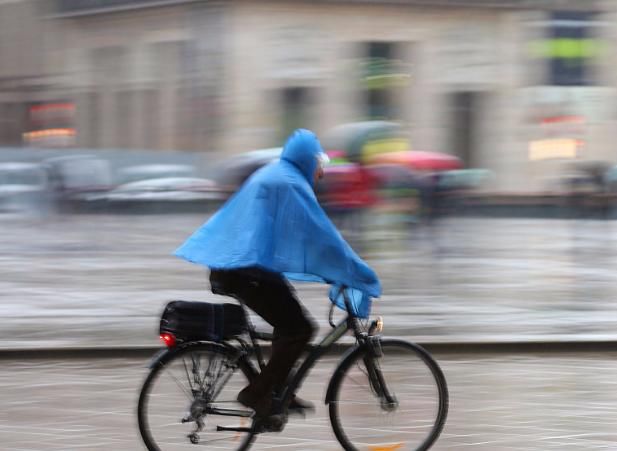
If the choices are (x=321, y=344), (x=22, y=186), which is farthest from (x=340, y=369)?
(x=22, y=186)

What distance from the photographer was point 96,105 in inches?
1677

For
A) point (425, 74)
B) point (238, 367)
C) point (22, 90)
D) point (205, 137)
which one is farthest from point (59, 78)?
point (238, 367)

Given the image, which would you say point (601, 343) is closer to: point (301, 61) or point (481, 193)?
point (481, 193)

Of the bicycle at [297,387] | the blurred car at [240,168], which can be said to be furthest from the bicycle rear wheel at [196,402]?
the blurred car at [240,168]

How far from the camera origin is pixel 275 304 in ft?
18.3

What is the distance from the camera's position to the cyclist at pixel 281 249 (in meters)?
5.46

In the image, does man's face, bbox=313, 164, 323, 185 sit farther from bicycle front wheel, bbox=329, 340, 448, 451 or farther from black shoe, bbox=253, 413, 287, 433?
black shoe, bbox=253, 413, 287, 433

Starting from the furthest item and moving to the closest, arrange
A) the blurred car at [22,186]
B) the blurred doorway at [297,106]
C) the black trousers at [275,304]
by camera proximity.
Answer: the blurred doorway at [297,106] < the blurred car at [22,186] < the black trousers at [275,304]

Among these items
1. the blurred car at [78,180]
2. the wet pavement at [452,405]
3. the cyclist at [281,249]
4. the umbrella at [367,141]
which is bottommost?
the blurred car at [78,180]

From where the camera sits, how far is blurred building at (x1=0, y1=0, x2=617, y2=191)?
40062 millimetres

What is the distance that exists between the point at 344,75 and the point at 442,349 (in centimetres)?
3234

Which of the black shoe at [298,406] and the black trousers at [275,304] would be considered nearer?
the black trousers at [275,304]

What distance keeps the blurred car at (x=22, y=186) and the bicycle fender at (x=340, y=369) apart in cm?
2357

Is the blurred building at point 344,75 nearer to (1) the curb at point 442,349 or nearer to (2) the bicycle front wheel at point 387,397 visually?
(1) the curb at point 442,349
